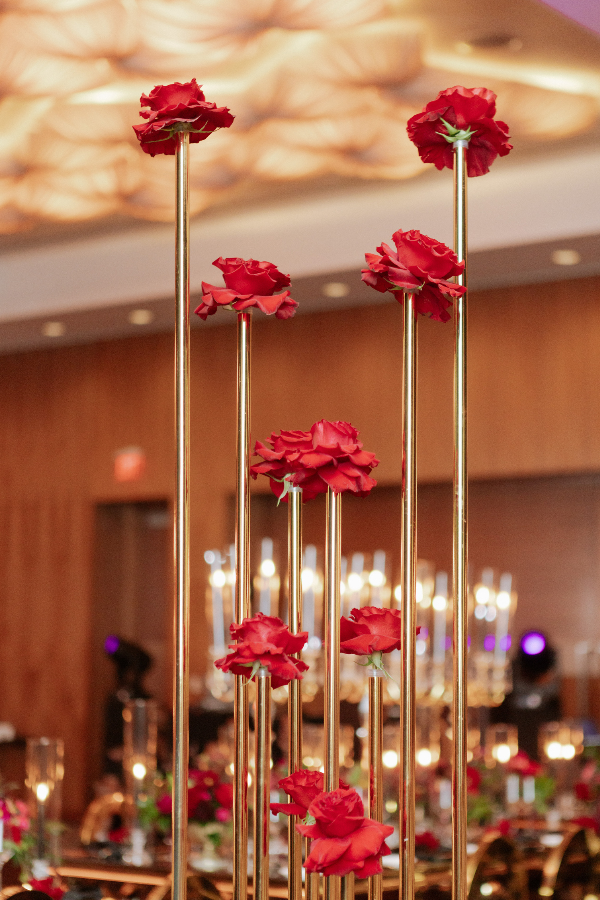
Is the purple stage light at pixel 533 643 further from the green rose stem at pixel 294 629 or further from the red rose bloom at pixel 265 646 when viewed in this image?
the red rose bloom at pixel 265 646

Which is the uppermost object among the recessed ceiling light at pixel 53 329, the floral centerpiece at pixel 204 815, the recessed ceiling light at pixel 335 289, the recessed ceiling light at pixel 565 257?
the recessed ceiling light at pixel 565 257

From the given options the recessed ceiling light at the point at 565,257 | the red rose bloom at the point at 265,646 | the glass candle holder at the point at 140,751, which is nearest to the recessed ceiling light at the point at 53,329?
the recessed ceiling light at the point at 565,257

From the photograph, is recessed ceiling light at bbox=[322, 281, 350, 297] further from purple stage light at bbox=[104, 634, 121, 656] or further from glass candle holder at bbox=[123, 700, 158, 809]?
glass candle holder at bbox=[123, 700, 158, 809]

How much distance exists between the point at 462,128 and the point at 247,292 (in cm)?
30

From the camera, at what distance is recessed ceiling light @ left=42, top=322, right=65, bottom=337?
707 centimetres

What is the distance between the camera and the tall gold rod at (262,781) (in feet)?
4.20

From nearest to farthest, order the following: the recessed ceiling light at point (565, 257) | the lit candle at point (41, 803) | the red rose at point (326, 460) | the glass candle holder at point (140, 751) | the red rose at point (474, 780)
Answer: the red rose at point (326, 460) → the lit candle at point (41, 803) → the glass candle holder at point (140, 751) → the red rose at point (474, 780) → the recessed ceiling light at point (565, 257)

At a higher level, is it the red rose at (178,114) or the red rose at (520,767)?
the red rose at (178,114)

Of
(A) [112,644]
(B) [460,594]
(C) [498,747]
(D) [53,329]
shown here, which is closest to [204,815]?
(C) [498,747]

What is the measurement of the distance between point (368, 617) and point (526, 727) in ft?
15.6

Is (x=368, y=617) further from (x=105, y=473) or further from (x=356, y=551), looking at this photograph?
(x=105, y=473)

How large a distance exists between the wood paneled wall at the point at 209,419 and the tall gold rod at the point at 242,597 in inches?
194

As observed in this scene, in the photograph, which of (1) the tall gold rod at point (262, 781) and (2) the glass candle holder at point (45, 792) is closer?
(1) the tall gold rod at point (262, 781)

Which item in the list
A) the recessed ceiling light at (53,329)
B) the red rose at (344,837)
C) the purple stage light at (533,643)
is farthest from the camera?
the recessed ceiling light at (53,329)
